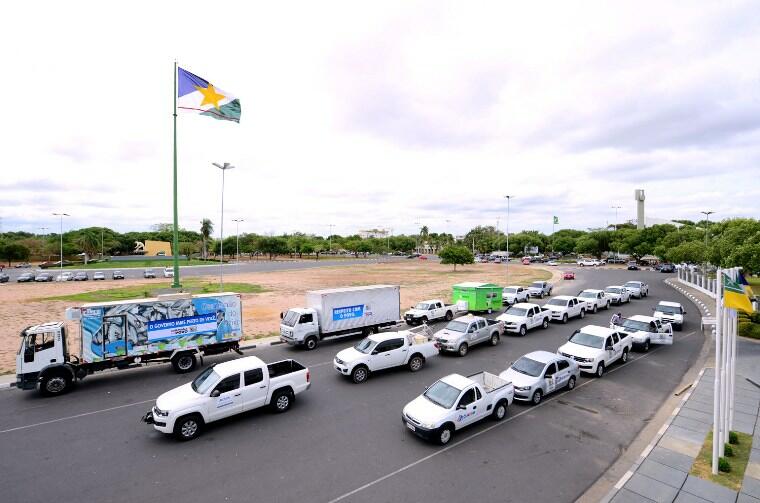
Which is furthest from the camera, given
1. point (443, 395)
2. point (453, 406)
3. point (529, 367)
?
point (529, 367)

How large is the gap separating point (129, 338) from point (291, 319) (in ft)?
24.9

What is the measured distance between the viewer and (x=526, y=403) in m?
13.4

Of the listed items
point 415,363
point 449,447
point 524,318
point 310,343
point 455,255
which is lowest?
point 449,447

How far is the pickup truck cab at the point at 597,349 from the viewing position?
52.9 feet

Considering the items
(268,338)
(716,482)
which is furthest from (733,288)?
(268,338)

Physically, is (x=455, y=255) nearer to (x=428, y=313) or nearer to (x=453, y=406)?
(x=428, y=313)

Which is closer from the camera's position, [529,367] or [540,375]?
[540,375]

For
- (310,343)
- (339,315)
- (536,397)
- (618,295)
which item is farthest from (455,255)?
(536,397)

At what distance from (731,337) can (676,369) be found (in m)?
8.47

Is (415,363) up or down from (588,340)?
down

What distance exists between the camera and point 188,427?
11039mm

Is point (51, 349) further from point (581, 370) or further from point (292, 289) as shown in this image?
point (292, 289)

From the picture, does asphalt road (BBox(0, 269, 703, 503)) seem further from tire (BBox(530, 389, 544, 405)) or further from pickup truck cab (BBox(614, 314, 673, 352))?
pickup truck cab (BBox(614, 314, 673, 352))

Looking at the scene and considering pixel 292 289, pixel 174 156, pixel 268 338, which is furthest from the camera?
pixel 292 289
